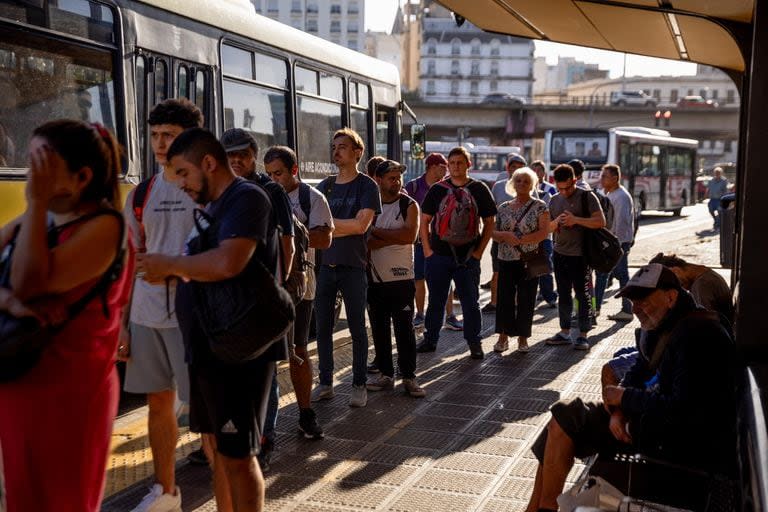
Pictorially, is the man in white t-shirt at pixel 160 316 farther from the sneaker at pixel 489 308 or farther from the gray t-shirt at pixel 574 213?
the sneaker at pixel 489 308

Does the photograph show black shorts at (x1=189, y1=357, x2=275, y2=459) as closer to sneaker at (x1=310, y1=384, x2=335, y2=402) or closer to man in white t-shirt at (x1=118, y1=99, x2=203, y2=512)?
man in white t-shirt at (x1=118, y1=99, x2=203, y2=512)

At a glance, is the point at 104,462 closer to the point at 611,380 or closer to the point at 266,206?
the point at 266,206

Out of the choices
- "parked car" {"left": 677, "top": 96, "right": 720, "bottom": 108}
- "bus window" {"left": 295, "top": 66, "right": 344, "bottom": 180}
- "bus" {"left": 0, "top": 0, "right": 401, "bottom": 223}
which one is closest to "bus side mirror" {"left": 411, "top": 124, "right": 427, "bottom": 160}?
"bus" {"left": 0, "top": 0, "right": 401, "bottom": 223}

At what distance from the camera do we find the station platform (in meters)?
5.03

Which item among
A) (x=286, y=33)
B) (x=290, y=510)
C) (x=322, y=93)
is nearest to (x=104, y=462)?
(x=290, y=510)

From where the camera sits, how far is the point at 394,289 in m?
7.28

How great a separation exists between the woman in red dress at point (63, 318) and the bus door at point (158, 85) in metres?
4.62

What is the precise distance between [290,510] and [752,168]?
2678 mm

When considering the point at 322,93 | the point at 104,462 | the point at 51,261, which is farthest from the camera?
the point at 322,93

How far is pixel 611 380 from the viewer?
483cm

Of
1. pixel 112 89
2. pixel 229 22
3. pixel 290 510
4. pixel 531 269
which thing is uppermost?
pixel 229 22

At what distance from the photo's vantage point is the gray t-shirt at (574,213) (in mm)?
9352

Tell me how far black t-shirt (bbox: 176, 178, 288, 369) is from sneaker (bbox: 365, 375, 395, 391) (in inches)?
144

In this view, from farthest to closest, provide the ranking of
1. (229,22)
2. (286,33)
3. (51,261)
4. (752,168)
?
(286,33) → (229,22) → (752,168) → (51,261)
